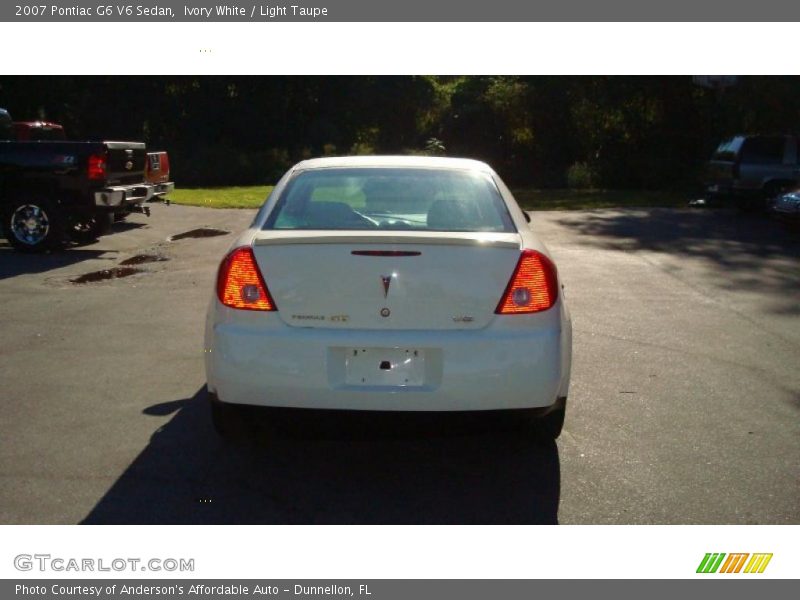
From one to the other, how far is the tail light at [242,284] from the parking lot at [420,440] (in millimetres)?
685

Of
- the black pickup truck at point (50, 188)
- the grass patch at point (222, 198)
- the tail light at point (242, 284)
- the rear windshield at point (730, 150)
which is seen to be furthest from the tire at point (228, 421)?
the rear windshield at point (730, 150)

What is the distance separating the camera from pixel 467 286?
15.8ft

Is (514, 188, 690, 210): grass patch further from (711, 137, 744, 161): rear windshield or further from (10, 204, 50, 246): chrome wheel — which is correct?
(10, 204, 50, 246): chrome wheel

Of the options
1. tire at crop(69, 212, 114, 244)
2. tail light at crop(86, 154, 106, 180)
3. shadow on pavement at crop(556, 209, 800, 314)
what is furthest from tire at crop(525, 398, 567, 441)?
tire at crop(69, 212, 114, 244)

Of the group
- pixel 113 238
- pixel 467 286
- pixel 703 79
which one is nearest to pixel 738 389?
pixel 467 286

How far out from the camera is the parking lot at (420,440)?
182 inches

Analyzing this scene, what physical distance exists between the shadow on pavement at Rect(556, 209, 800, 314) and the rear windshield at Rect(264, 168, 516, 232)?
18.7 ft

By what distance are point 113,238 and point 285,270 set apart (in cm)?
1269

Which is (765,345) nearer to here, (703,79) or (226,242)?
(226,242)

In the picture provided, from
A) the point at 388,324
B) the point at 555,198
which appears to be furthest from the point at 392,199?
the point at 555,198

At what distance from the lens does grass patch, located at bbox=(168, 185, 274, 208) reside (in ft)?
81.8

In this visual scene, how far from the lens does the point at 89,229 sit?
16.2 meters

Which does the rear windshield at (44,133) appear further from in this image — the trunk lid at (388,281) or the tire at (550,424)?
the tire at (550,424)

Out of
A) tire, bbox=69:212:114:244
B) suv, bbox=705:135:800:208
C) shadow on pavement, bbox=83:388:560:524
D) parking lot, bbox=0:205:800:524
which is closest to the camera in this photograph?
shadow on pavement, bbox=83:388:560:524
